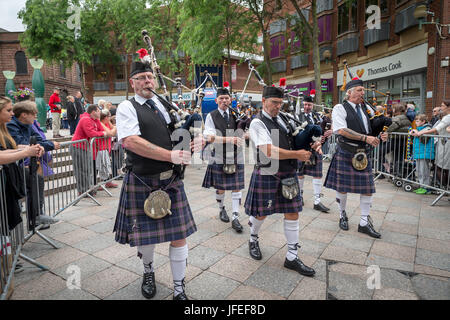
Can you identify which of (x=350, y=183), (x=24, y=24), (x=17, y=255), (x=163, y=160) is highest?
(x=24, y=24)

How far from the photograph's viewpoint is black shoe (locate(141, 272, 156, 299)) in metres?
2.46

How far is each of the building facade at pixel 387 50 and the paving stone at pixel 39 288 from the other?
702 centimetres

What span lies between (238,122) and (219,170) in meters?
0.77

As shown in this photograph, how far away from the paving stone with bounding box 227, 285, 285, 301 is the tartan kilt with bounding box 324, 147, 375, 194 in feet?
6.72

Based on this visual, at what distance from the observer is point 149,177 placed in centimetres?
234

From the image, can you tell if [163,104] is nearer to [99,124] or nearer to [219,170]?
[219,170]

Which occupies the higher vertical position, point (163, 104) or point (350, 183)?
point (163, 104)

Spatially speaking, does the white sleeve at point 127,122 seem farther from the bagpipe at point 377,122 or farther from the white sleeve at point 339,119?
the bagpipe at point 377,122

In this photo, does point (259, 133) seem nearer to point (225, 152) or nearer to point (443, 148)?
point (225, 152)

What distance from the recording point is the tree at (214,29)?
13.0 m
